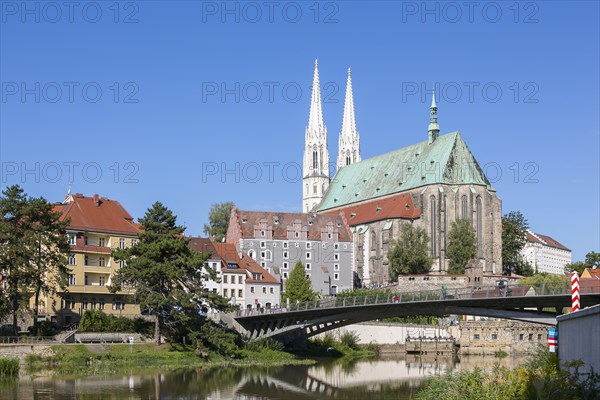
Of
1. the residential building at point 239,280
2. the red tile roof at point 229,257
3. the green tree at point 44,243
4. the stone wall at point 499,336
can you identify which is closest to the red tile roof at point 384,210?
the red tile roof at point 229,257

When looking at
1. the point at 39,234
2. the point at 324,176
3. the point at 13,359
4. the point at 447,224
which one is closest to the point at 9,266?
the point at 39,234

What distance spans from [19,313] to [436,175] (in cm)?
7337

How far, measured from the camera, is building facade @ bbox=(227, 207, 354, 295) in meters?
120

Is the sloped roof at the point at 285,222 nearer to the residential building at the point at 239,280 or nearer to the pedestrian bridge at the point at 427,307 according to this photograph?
the residential building at the point at 239,280

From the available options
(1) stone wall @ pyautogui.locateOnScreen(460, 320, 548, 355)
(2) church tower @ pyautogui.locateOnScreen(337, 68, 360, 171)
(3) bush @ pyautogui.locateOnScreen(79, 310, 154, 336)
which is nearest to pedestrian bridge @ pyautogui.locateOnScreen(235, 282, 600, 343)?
(3) bush @ pyautogui.locateOnScreen(79, 310, 154, 336)

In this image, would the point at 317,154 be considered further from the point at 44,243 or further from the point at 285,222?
the point at 44,243

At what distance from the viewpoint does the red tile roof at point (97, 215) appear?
7831 centimetres

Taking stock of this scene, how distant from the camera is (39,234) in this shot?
65312 millimetres

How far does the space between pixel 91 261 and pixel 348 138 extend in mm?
110920

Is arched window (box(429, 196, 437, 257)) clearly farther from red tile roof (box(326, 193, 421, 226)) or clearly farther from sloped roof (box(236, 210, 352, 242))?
sloped roof (box(236, 210, 352, 242))

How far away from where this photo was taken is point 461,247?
11988 cm

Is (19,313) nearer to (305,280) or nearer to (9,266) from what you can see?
(9,266)

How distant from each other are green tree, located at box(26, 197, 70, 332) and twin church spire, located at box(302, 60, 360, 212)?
360 ft

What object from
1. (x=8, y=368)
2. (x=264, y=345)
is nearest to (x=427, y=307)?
(x=264, y=345)
